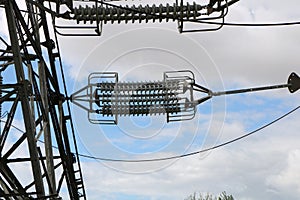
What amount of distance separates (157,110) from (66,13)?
346 centimetres

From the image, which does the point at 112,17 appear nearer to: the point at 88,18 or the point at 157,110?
the point at 88,18

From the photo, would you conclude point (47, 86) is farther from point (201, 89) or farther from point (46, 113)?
point (201, 89)

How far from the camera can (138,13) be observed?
11852 millimetres

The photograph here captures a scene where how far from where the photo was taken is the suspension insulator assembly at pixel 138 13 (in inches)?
464

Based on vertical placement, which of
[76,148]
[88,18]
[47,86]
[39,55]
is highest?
[88,18]

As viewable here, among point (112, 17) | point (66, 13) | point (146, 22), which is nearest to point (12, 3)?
point (66, 13)

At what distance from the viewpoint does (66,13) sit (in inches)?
462

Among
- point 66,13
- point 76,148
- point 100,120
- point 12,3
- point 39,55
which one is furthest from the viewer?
point 76,148

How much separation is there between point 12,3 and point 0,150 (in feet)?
10.2

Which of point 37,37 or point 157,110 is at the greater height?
point 37,37

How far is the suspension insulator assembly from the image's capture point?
464 inches

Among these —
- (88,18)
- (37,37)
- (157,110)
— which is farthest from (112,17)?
(157,110)

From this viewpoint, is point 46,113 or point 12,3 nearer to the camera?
point 12,3

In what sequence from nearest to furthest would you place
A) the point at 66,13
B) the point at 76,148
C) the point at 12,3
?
the point at 12,3
the point at 66,13
the point at 76,148
